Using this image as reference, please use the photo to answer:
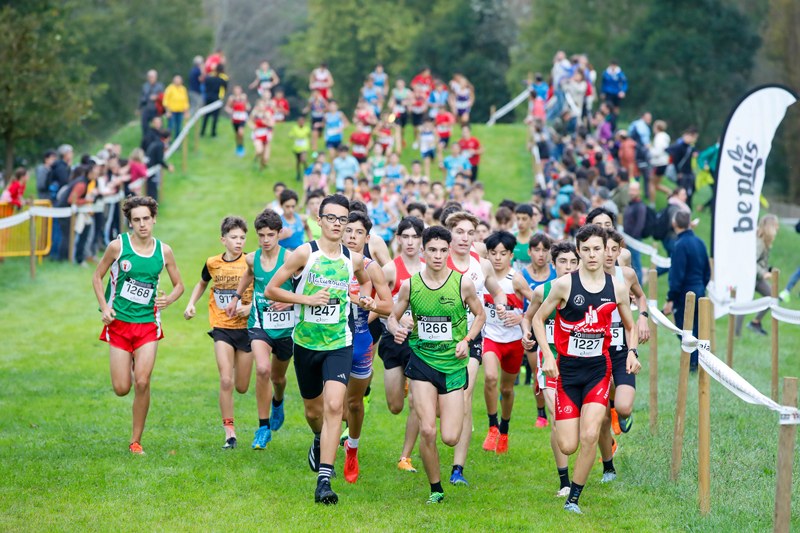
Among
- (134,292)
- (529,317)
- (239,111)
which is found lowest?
(529,317)

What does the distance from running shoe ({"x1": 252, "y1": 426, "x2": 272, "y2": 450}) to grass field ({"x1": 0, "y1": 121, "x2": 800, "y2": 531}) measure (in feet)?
0.38

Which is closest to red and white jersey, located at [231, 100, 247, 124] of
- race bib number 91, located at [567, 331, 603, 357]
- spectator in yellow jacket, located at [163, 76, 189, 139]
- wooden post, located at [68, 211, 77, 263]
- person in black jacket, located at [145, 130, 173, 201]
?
spectator in yellow jacket, located at [163, 76, 189, 139]

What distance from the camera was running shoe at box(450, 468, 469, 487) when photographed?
30.8 ft

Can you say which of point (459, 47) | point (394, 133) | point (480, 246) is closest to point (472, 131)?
point (394, 133)

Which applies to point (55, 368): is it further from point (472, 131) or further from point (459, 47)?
point (459, 47)

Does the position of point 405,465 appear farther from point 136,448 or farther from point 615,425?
point 136,448

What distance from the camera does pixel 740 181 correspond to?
1334 cm

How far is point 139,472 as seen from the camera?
9508 mm

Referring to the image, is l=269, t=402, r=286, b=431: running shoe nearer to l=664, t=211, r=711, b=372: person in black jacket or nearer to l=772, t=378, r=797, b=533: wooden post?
l=664, t=211, r=711, b=372: person in black jacket

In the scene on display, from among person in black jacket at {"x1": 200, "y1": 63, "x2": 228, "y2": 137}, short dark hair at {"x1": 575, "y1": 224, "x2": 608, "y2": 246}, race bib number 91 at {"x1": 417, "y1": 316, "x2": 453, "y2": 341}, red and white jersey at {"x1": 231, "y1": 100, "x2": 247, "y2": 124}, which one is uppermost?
person in black jacket at {"x1": 200, "y1": 63, "x2": 228, "y2": 137}

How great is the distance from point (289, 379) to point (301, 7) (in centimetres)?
6027

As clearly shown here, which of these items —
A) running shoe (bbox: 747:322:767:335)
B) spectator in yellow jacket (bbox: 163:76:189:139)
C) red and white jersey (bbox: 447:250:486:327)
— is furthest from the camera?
spectator in yellow jacket (bbox: 163:76:189:139)

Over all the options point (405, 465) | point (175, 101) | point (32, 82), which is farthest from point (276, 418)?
point (175, 101)

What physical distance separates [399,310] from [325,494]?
1527mm
